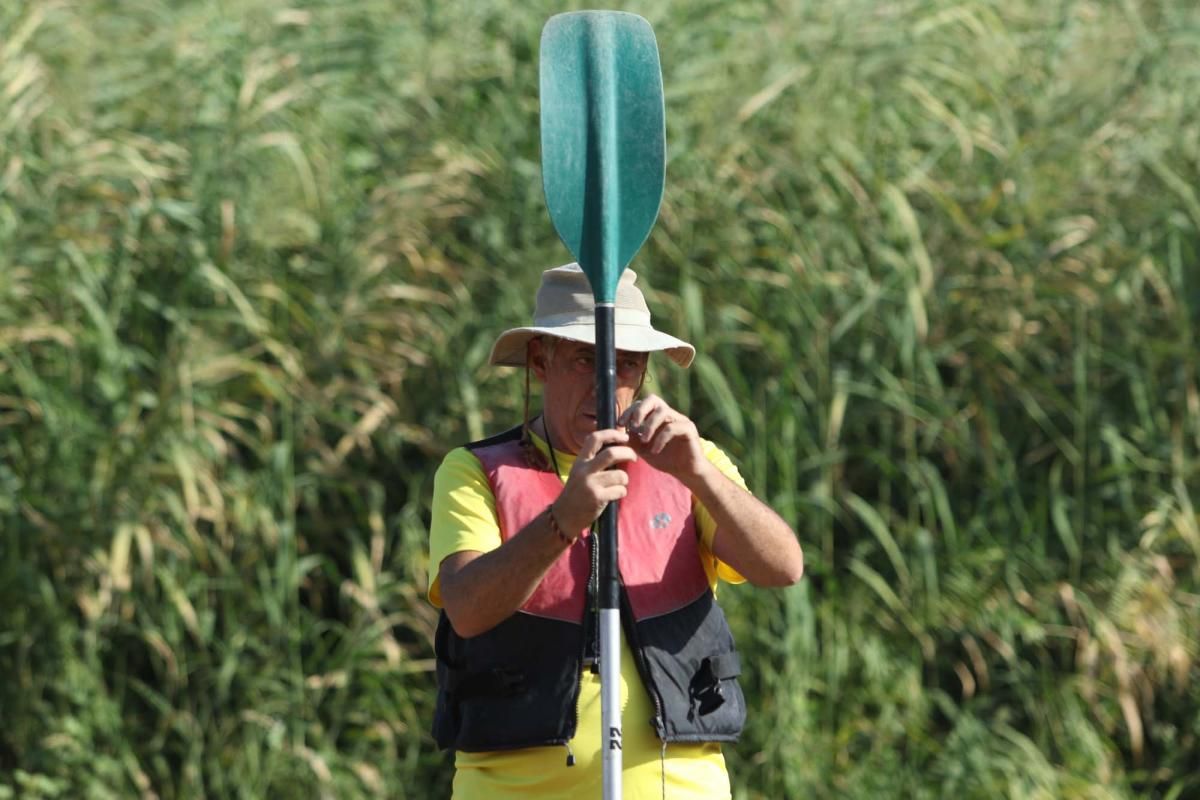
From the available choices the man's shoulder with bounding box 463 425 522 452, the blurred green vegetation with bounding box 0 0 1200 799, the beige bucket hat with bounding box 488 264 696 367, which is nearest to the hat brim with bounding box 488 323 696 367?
the beige bucket hat with bounding box 488 264 696 367

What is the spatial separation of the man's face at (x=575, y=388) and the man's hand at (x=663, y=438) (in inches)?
6.6

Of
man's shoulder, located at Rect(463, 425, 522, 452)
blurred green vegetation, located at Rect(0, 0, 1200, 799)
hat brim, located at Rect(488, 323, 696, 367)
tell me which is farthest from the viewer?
blurred green vegetation, located at Rect(0, 0, 1200, 799)

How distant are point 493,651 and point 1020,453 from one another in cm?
290

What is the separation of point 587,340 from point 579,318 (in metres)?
0.10

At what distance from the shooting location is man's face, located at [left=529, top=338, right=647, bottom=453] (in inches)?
109

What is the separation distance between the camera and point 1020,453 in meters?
5.23

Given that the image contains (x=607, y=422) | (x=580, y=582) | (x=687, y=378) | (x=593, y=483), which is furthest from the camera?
(x=687, y=378)

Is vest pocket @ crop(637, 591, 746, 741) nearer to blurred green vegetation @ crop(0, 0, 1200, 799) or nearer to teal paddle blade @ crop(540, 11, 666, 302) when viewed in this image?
teal paddle blade @ crop(540, 11, 666, 302)

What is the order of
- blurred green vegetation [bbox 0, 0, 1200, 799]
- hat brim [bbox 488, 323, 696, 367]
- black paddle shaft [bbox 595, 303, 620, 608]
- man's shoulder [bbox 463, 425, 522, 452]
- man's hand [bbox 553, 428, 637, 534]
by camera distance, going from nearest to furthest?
man's hand [bbox 553, 428, 637, 534] → black paddle shaft [bbox 595, 303, 620, 608] → hat brim [bbox 488, 323, 696, 367] → man's shoulder [bbox 463, 425, 522, 452] → blurred green vegetation [bbox 0, 0, 1200, 799]

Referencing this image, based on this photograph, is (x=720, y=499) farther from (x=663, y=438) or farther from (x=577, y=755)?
(x=577, y=755)

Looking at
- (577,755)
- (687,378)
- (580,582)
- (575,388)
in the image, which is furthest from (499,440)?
(687,378)

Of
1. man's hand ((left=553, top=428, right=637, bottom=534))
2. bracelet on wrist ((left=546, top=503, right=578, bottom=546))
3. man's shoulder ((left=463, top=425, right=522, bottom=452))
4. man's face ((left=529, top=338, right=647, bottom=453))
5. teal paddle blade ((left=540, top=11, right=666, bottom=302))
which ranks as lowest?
bracelet on wrist ((left=546, top=503, right=578, bottom=546))

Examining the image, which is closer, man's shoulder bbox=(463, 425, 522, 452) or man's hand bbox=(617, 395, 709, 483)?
man's hand bbox=(617, 395, 709, 483)

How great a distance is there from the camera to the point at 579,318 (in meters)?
2.80
